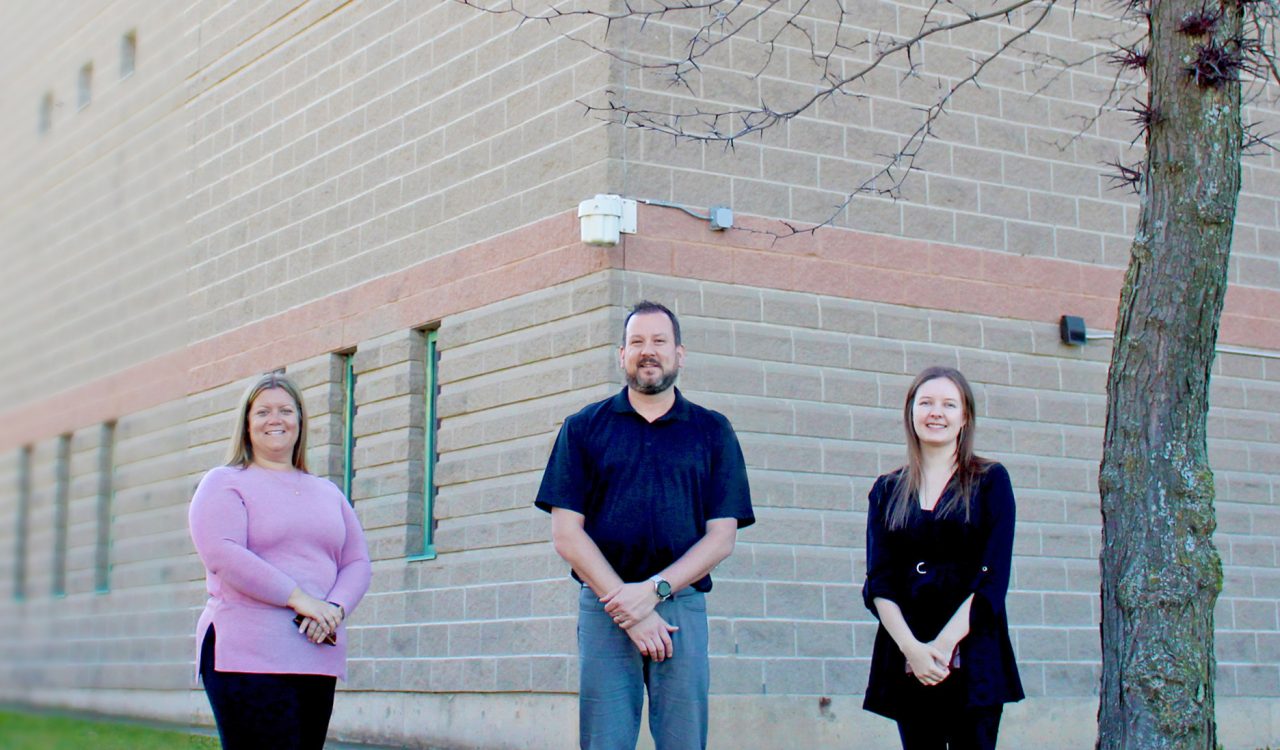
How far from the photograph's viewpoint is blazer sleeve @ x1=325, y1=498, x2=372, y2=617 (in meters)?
5.26

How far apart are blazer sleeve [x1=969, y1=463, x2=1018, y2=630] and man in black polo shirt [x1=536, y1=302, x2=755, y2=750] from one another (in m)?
0.81

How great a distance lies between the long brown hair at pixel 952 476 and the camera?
17.1 feet

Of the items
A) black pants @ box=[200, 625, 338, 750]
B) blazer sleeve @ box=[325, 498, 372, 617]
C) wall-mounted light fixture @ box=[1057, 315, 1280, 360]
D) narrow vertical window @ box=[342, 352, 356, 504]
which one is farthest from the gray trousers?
narrow vertical window @ box=[342, 352, 356, 504]

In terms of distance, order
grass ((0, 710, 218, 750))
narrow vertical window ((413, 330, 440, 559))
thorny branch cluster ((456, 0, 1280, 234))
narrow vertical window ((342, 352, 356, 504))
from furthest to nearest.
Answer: narrow vertical window ((342, 352, 356, 504))
narrow vertical window ((413, 330, 440, 559))
thorny branch cluster ((456, 0, 1280, 234))
grass ((0, 710, 218, 750))

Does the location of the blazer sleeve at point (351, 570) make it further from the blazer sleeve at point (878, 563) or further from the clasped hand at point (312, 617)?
the blazer sleeve at point (878, 563)

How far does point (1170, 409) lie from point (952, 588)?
51.1 inches

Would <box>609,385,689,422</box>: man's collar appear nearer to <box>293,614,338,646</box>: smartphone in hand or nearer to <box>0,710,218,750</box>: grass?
<box>293,614,338,646</box>: smartphone in hand

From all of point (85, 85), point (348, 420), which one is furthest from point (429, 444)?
point (85, 85)

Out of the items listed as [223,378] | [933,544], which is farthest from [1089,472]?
[223,378]

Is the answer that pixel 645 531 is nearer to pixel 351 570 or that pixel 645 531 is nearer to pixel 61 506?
pixel 351 570

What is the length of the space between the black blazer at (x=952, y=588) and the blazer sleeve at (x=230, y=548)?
79.1 inches

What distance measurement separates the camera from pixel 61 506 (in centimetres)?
82

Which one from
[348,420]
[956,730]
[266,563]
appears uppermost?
[348,420]

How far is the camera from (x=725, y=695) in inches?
366
